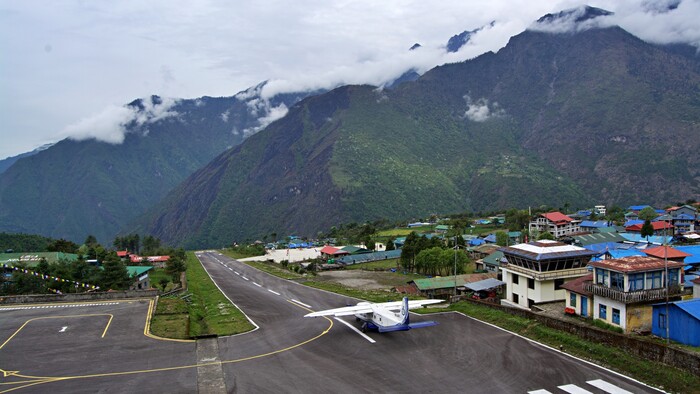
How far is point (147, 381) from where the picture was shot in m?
23.1

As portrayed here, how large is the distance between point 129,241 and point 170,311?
10662 centimetres

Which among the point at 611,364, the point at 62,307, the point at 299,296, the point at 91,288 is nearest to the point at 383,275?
the point at 299,296

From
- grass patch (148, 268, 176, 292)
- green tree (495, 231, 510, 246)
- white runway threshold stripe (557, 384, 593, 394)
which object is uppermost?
white runway threshold stripe (557, 384, 593, 394)

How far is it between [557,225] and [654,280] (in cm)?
8786

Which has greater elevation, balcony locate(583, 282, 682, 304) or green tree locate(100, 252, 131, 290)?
balcony locate(583, 282, 682, 304)

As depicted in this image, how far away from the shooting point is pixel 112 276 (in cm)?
5300

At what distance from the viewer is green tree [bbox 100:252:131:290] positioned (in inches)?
2069

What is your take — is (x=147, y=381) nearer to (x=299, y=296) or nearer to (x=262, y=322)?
(x=262, y=322)

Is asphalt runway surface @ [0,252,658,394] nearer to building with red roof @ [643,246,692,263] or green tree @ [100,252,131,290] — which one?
building with red roof @ [643,246,692,263]

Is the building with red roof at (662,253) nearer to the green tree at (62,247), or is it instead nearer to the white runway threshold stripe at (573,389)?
the white runway threshold stripe at (573,389)

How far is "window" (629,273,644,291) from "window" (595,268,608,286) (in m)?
1.55

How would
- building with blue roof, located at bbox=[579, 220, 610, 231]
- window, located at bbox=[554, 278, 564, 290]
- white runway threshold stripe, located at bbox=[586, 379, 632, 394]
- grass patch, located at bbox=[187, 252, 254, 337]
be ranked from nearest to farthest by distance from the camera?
white runway threshold stripe, located at bbox=[586, 379, 632, 394]
grass patch, located at bbox=[187, 252, 254, 337]
window, located at bbox=[554, 278, 564, 290]
building with blue roof, located at bbox=[579, 220, 610, 231]

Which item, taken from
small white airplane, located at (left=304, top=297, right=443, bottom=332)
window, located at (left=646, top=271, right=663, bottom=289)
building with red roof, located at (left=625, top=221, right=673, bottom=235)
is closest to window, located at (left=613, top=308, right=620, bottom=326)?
window, located at (left=646, top=271, right=663, bottom=289)

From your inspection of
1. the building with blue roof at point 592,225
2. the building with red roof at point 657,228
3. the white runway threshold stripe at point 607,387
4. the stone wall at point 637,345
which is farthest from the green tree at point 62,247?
the building with blue roof at point 592,225
